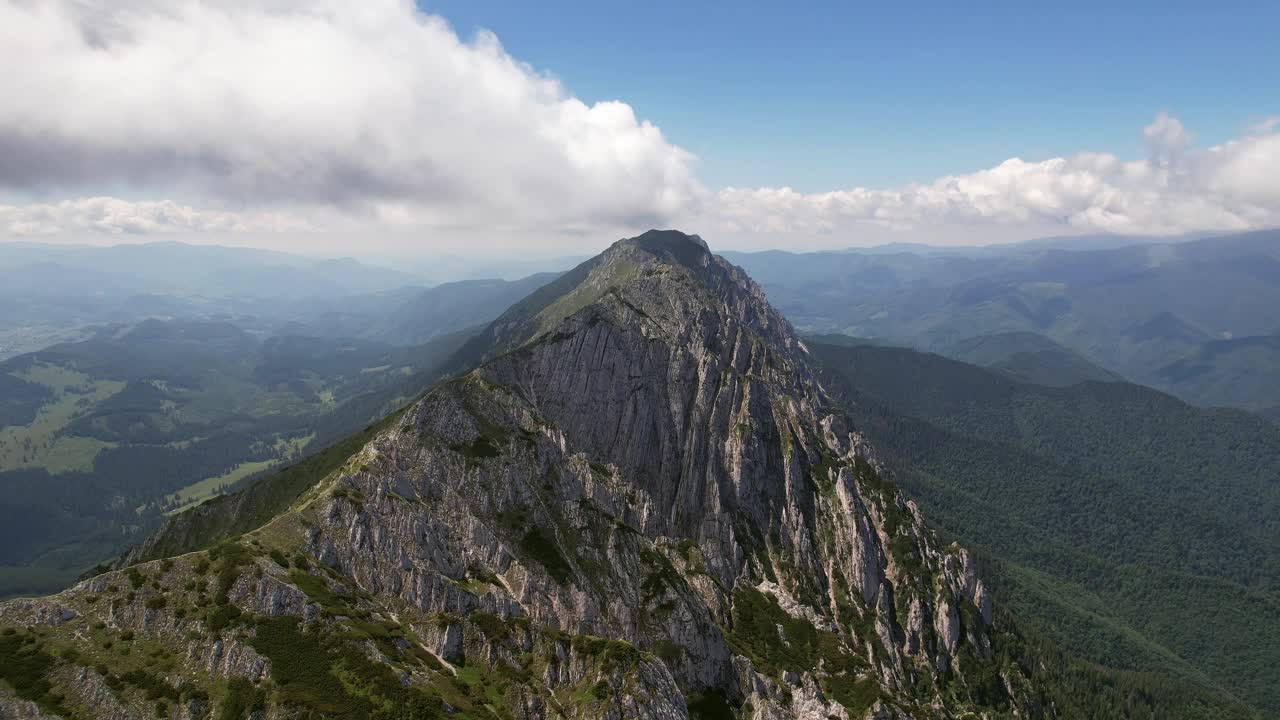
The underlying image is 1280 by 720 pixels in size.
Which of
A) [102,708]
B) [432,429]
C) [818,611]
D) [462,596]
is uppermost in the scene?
[432,429]

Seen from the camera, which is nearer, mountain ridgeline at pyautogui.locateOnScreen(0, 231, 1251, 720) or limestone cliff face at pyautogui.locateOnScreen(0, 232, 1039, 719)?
mountain ridgeline at pyautogui.locateOnScreen(0, 231, 1251, 720)

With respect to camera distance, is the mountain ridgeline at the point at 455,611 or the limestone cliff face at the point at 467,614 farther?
the limestone cliff face at the point at 467,614

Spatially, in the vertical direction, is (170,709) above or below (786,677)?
above

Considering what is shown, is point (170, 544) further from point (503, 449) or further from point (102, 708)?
point (102, 708)

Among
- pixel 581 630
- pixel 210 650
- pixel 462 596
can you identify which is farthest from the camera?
pixel 581 630

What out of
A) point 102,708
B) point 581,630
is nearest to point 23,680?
point 102,708

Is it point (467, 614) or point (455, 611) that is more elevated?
point (455, 611)

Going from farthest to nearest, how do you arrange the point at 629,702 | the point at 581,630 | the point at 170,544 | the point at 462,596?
the point at 170,544 → the point at 581,630 → the point at 462,596 → the point at 629,702

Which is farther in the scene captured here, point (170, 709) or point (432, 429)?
point (432, 429)

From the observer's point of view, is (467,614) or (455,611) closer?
(455,611)
